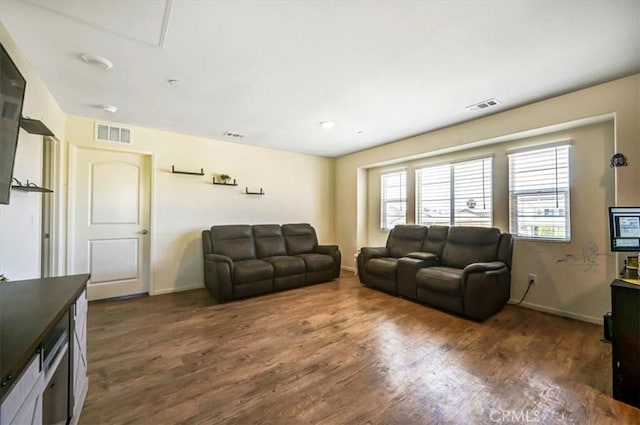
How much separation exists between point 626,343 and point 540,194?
2.09 metres

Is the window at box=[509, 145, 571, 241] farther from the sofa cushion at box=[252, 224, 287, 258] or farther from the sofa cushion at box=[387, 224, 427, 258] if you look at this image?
the sofa cushion at box=[252, 224, 287, 258]

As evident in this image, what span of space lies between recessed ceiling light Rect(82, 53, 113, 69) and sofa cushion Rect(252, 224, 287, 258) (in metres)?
2.94

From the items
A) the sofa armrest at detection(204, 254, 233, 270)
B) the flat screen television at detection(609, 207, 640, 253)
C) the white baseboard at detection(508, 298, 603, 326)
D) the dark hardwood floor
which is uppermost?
the flat screen television at detection(609, 207, 640, 253)

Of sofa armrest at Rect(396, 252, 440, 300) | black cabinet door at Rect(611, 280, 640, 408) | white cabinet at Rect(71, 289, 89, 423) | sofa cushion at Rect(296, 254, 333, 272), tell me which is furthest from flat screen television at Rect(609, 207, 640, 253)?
white cabinet at Rect(71, 289, 89, 423)

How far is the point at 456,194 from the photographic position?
13.8ft

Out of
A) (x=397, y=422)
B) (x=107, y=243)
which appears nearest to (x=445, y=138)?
(x=397, y=422)

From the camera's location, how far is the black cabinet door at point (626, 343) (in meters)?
1.69

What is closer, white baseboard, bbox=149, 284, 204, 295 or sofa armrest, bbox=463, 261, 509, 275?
sofa armrest, bbox=463, 261, 509, 275

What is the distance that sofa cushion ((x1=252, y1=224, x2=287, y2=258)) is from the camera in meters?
4.59

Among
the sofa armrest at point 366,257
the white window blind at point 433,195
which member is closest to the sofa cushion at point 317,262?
the sofa armrest at point 366,257

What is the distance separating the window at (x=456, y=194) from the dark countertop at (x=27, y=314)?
4445 mm

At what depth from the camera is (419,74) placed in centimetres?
246

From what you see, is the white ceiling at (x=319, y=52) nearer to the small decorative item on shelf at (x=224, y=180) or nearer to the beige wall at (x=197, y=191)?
the beige wall at (x=197, y=191)

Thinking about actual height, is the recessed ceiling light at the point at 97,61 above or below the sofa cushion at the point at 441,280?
above
